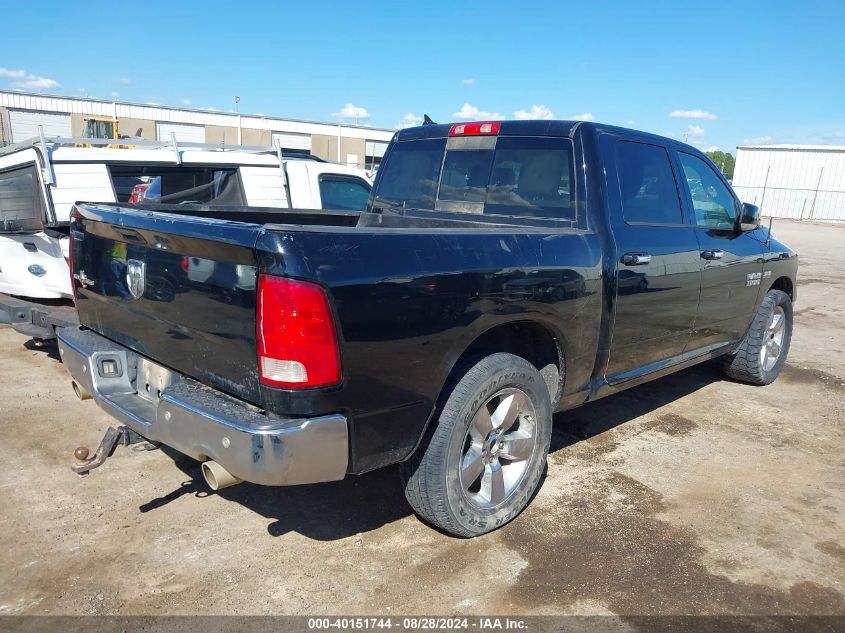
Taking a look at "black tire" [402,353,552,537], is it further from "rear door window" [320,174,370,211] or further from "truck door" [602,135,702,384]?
"rear door window" [320,174,370,211]

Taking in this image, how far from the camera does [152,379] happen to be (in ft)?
10.0

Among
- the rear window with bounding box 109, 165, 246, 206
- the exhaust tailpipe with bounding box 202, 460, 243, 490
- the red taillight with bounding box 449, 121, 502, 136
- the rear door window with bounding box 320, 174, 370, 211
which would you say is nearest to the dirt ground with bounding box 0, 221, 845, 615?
the exhaust tailpipe with bounding box 202, 460, 243, 490

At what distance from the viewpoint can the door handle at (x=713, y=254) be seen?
433cm

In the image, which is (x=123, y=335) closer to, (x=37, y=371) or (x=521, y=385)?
(x=521, y=385)

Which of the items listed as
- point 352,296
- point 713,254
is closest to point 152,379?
point 352,296

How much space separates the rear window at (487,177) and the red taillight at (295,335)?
71.8 inches

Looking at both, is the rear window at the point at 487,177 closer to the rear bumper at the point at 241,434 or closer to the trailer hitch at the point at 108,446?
the rear bumper at the point at 241,434

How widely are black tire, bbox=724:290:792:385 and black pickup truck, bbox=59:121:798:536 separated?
0.85 m

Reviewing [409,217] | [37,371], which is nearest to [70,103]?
[37,371]

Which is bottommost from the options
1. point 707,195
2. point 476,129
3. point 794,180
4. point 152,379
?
point 794,180

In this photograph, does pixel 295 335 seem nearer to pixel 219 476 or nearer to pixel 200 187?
pixel 219 476

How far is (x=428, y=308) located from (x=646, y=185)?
6.77 ft

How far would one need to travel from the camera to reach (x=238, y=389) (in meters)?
2.58

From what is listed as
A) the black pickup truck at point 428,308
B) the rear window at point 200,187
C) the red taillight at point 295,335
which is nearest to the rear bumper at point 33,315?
the rear window at point 200,187
